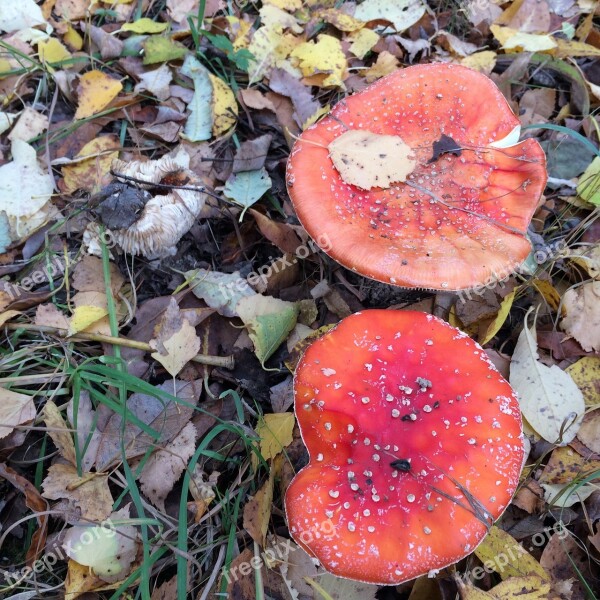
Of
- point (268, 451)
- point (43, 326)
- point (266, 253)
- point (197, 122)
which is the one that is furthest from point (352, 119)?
point (43, 326)

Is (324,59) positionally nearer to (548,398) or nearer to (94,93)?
(94,93)

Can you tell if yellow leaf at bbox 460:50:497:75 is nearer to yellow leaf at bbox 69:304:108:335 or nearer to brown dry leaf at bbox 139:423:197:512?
yellow leaf at bbox 69:304:108:335

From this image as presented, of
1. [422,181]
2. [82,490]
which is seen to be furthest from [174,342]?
[422,181]

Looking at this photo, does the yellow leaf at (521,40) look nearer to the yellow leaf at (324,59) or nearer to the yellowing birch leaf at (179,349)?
the yellow leaf at (324,59)

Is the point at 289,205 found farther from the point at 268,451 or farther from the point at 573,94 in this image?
the point at 573,94

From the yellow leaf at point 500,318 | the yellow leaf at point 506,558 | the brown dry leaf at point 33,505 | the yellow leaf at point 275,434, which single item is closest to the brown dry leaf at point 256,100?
the yellow leaf at point 500,318

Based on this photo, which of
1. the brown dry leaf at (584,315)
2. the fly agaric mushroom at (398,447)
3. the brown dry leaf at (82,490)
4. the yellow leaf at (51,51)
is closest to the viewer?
the fly agaric mushroom at (398,447)
